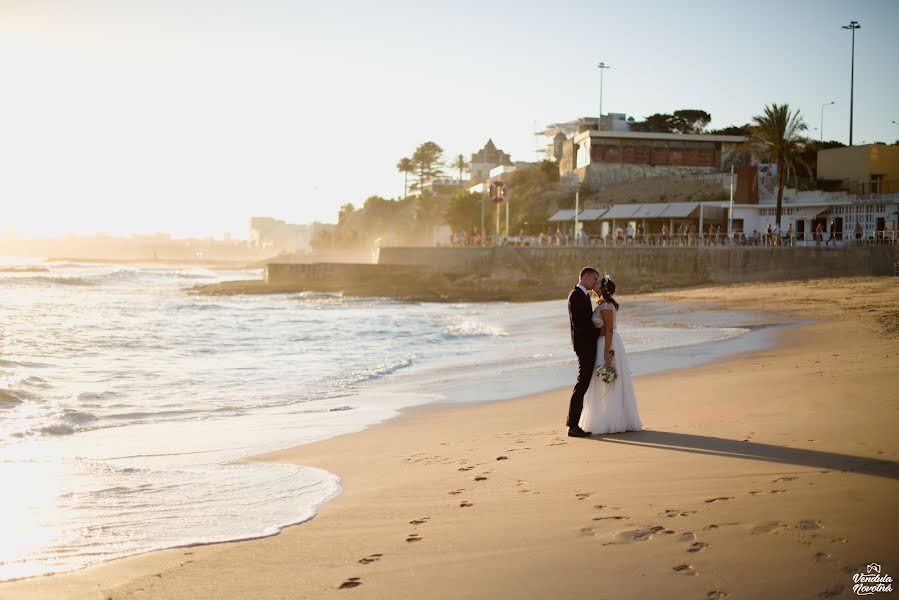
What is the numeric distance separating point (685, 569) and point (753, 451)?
8.59ft

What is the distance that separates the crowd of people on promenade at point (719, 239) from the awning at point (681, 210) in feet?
3.46

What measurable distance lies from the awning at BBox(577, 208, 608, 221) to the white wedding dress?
5104cm

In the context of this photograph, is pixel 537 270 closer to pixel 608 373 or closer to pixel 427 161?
pixel 608 373

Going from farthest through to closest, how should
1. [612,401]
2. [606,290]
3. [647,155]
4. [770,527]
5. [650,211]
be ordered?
1. [647,155]
2. [650,211]
3. [612,401]
4. [606,290]
5. [770,527]

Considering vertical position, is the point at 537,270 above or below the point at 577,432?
above

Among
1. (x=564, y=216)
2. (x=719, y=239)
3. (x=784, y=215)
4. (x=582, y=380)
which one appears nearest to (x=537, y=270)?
(x=719, y=239)

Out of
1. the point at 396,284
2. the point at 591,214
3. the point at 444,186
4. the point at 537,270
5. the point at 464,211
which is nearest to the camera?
the point at 537,270

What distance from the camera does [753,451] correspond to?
618cm

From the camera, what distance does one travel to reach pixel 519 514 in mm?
5059

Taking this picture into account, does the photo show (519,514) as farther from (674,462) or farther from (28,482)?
(28,482)

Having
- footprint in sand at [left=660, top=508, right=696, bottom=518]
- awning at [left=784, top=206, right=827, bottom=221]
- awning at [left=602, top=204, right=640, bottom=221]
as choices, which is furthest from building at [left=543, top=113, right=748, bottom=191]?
footprint in sand at [left=660, top=508, right=696, bottom=518]

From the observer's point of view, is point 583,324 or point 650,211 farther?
point 650,211

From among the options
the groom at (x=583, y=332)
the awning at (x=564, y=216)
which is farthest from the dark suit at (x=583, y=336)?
the awning at (x=564, y=216)

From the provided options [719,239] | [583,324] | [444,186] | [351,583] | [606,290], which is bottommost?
[351,583]
